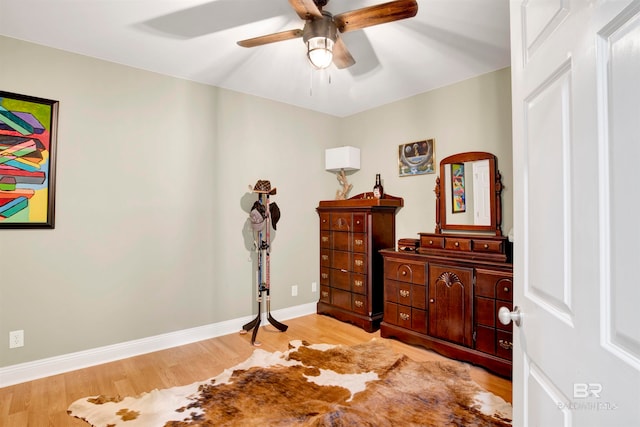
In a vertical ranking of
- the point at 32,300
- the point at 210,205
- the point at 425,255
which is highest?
the point at 210,205

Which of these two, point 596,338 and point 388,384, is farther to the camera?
point 388,384

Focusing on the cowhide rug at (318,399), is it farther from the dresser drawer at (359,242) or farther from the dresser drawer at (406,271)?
the dresser drawer at (359,242)

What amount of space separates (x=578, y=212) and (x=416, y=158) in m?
3.03

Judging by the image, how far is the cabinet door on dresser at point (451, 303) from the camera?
2648 millimetres

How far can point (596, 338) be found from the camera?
613 millimetres

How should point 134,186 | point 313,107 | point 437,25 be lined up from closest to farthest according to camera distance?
point 437,25 < point 134,186 < point 313,107

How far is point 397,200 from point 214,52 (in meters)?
2.38

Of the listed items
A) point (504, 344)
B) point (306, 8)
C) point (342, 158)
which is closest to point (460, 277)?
point (504, 344)

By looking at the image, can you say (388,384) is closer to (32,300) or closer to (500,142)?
(500,142)

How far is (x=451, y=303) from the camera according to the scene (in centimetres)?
275

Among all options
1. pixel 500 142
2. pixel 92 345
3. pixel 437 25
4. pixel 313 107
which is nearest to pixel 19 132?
pixel 92 345

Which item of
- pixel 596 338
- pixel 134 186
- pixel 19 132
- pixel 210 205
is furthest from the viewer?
pixel 210 205

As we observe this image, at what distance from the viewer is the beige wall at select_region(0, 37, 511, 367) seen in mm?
2538

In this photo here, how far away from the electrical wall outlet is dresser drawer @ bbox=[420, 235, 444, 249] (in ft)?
11.1
